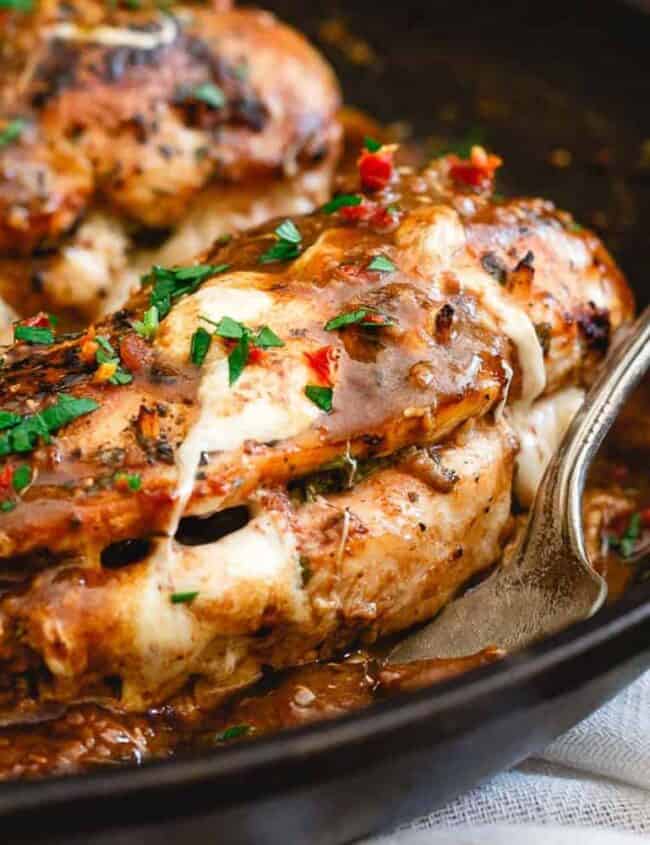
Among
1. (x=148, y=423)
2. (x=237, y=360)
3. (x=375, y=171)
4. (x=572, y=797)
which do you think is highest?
(x=375, y=171)

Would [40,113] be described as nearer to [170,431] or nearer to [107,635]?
[170,431]

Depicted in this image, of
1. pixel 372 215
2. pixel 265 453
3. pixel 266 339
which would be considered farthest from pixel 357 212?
pixel 265 453

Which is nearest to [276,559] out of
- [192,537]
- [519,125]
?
[192,537]

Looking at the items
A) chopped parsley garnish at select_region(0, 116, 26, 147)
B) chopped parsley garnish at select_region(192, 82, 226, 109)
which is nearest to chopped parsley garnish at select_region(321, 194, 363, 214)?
chopped parsley garnish at select_region(192, 82, 226, 109)

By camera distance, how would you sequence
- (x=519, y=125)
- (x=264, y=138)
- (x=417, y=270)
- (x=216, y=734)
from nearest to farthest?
(x=216, y=734), (x=417, y=270), (x=264, y=138), (x=519, y=125)

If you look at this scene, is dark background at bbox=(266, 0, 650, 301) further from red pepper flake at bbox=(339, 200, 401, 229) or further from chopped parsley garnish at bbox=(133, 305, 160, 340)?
chopped parsley garnish at bbox=(133, 305, 160, 340)

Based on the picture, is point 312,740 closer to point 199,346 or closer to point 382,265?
point 199,346

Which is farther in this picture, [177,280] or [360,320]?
[177,280]
